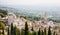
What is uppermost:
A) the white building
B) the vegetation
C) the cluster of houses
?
the vegetation

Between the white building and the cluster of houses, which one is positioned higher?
the white building

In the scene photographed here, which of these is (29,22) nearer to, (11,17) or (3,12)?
(11,17)

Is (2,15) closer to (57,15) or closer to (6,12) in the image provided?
(6,12)

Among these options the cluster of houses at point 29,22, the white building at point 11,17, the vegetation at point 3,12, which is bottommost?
the cluster of houses at point 29,22

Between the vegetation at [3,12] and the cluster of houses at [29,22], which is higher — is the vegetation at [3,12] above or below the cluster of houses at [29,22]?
above

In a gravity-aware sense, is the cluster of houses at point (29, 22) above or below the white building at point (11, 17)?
below

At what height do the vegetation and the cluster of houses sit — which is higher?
the vegetation

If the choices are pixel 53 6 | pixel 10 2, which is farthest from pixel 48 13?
pixel 10 2

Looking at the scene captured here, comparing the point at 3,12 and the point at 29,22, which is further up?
the point at 3,12

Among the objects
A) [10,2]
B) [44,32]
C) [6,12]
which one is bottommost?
[44,32]

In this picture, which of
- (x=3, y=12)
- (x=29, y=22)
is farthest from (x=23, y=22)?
(x=3, y=12)

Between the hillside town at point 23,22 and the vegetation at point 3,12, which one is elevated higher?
the vegetation at point 3,12
